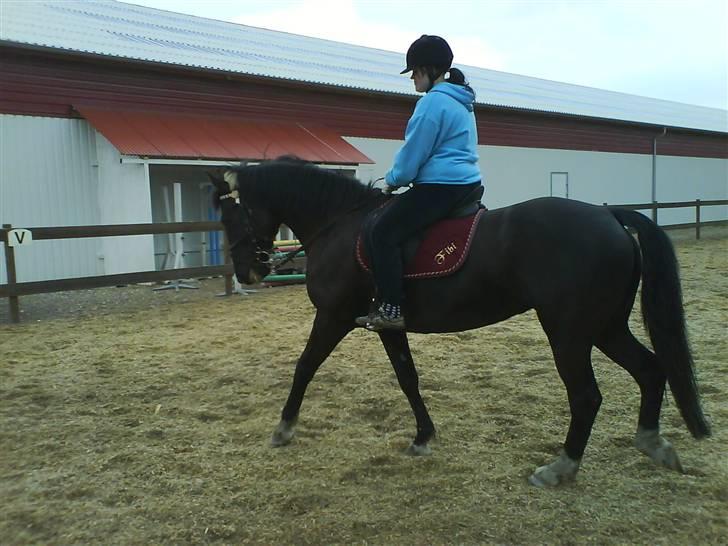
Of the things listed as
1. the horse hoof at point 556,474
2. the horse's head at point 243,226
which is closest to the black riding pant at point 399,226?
the horse's head at point 243,226

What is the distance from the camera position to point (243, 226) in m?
4.05

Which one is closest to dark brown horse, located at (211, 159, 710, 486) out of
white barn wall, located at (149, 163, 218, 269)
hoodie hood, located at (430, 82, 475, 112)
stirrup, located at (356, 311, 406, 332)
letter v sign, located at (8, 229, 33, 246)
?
stirrup, located at (356, 311, 406, 332)

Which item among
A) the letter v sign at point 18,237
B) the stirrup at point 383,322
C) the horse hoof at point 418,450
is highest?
the letter v sign at point 18,237

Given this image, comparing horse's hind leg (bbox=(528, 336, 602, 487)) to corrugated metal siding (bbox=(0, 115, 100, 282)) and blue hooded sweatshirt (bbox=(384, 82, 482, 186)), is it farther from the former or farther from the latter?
corrugated metal siding (bbox=(0, 115, 100, 282))

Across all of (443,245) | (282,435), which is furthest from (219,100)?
(443,245)

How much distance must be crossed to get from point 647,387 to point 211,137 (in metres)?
11.2

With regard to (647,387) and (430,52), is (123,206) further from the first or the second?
(647,387)

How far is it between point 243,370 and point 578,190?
1981 centimetres

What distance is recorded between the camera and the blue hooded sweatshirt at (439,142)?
3449 mm

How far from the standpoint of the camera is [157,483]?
333 centimetres

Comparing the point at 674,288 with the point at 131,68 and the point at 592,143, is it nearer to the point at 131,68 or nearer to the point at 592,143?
the point at 131,68

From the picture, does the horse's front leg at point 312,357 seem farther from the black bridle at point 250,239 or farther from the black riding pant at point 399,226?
the black bridle at point 250,239

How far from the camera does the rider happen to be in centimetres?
347

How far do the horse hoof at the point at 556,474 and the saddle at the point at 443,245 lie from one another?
1.18 m
